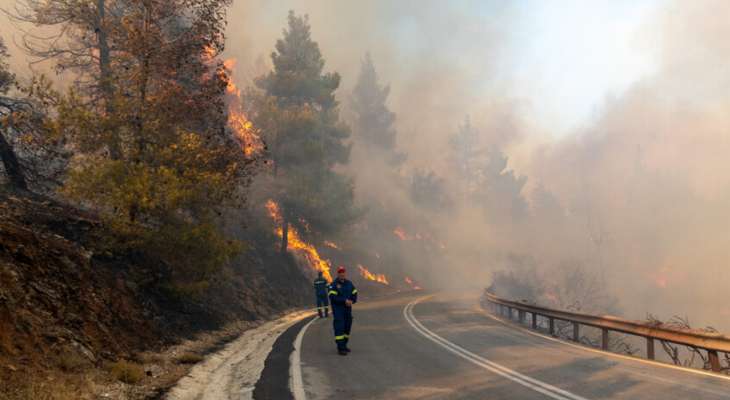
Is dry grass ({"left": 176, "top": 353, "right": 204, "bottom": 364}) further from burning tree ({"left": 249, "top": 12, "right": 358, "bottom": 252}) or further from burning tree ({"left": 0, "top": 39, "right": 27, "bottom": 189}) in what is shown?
burning tree ({"left": 249, "top": 12, "right": 358, "bottom": 252})

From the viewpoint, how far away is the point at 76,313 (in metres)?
7.55

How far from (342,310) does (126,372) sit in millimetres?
4456

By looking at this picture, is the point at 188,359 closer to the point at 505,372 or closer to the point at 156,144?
the point at 156,144

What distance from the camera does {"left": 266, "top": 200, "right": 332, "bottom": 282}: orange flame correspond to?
32281 millimetres

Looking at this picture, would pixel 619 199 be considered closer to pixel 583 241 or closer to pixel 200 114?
pixel 583 241

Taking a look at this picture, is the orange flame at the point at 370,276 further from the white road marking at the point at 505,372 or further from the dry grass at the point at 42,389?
the dry grass at the point at 42,389

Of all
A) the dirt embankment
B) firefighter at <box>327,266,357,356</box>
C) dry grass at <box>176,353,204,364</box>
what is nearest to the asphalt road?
firefighter at <box>327,266,357,356</box>

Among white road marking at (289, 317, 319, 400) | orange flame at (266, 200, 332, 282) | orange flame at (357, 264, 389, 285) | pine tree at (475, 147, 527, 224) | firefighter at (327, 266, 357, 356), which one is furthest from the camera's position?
pine tree at (475, 147, 527, 224)

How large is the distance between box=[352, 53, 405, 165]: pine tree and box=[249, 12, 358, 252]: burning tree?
70.1 feet

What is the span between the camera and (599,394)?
6.02 m

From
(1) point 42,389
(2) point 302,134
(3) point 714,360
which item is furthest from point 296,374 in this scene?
(2) point 302,134

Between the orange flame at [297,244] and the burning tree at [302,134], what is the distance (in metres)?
2.01

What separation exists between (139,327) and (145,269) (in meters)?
2.34

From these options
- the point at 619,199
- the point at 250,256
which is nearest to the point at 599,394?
the point at 250,256
